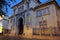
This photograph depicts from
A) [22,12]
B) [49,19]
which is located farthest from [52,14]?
[22,12]

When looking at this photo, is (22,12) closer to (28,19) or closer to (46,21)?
(28,19)

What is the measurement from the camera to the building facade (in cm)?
2126

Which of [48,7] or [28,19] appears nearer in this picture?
[48,7]

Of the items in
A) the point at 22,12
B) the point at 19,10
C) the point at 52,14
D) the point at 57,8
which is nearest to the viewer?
the point at 52,14

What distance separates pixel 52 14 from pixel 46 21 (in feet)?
6.38

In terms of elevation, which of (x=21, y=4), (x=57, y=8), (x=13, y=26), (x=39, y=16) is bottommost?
(x=13, y=26)

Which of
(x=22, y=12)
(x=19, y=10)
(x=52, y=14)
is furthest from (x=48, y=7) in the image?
(x=19, y=10)

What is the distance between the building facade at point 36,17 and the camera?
69.7 feet

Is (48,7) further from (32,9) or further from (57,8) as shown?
(32,9)

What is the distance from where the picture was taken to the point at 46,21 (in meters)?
22.5

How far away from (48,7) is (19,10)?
37.5ft

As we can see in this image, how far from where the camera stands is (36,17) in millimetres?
25391

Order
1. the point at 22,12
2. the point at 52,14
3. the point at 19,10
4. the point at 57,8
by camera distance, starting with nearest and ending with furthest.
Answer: the point at 52,14
the point at 57,8
the point at 22,12
the point at 19,10

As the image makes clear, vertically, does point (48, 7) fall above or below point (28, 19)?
above
